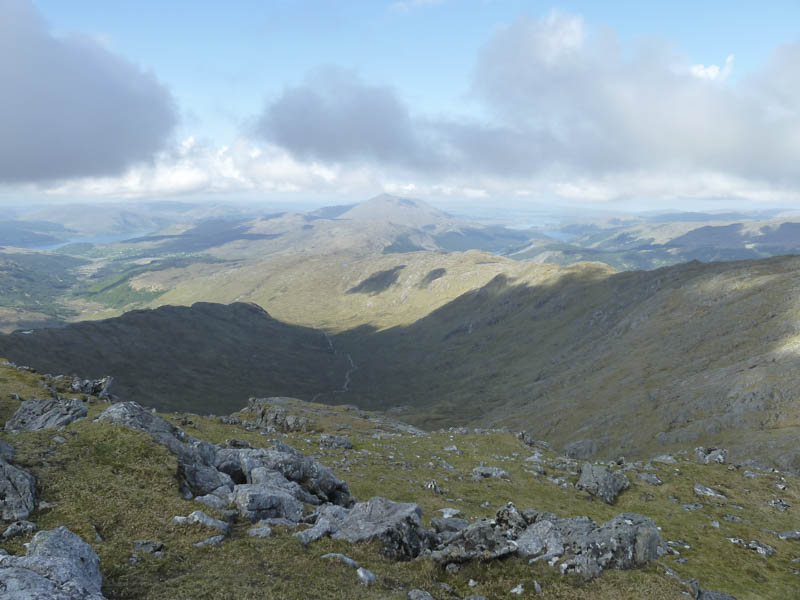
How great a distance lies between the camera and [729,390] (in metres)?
116

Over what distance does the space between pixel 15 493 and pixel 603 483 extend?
210 ft

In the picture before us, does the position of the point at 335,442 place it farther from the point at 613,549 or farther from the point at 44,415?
the point at 613,549

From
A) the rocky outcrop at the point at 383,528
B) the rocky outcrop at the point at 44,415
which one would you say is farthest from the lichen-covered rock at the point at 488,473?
the rocky outcrop at the point at 44,415

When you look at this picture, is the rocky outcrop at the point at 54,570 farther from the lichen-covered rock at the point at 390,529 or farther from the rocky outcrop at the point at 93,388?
the rocky outcrop at the point at 93,388

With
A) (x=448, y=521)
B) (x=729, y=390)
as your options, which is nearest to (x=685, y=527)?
(x=448, y=521)

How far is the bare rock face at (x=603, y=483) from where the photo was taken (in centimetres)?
5930

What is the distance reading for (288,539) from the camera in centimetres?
2669

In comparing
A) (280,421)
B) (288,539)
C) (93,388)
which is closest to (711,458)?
(288,539)

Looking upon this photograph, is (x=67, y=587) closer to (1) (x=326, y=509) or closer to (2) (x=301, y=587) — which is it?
(2) (x=301, y=587)

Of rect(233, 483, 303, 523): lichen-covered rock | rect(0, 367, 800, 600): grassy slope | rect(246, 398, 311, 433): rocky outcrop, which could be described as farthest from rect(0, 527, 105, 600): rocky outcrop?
rect(246, 398, 311, 433): rocky outcrop

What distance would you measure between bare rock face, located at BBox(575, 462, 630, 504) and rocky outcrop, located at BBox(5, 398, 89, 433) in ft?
207

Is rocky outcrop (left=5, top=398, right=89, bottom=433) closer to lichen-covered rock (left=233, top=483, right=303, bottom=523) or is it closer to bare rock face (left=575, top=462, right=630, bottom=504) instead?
lichen-covered rock (left=233, top=483, right=303, bottom=523)

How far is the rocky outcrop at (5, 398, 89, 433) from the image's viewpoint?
40719 millimetres

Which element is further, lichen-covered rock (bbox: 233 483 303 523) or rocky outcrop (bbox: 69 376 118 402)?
rocky outcrop (bbox: 69 376 118 402)
